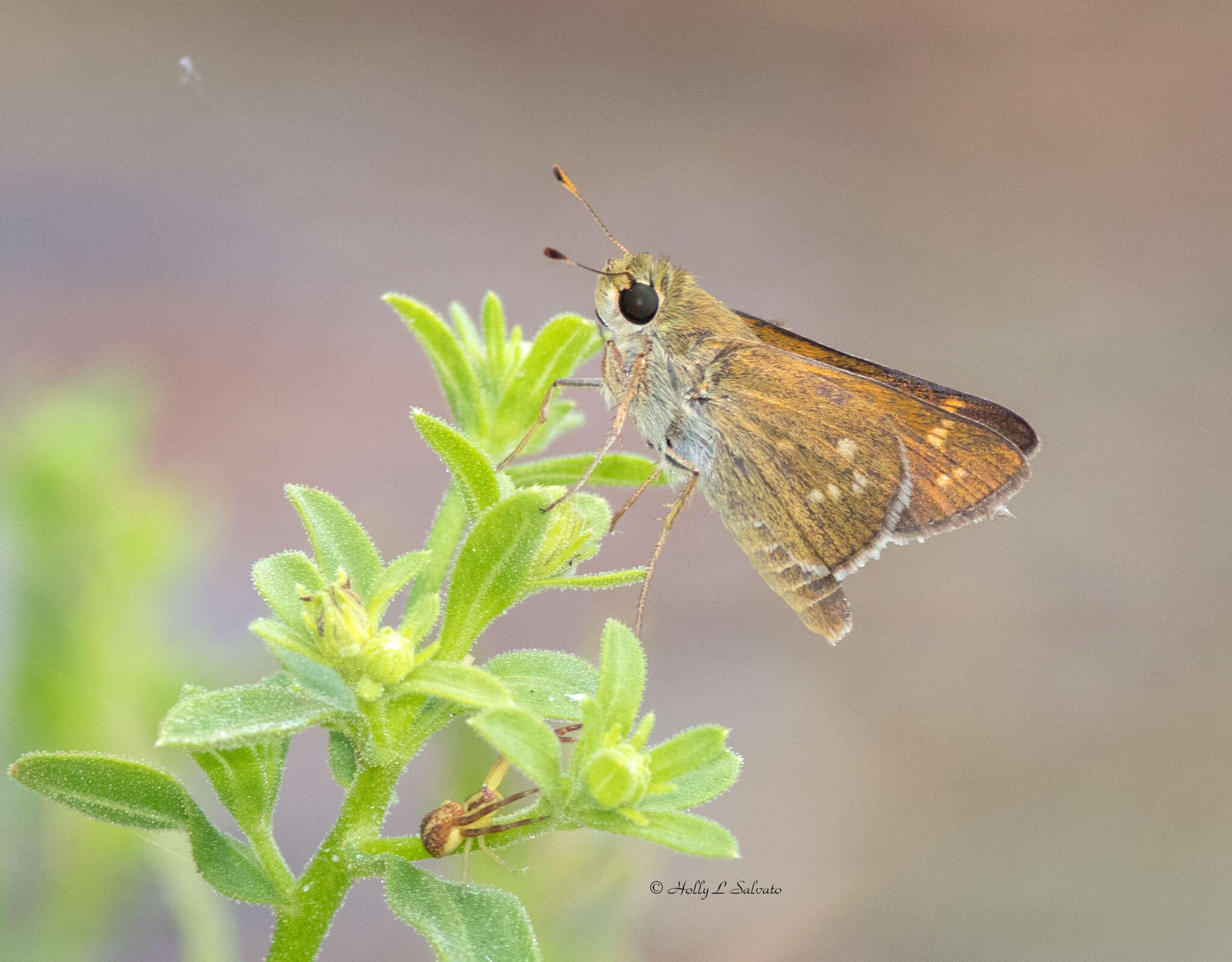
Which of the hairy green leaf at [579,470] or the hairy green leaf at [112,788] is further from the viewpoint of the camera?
the hairy green leaf at [579,470]

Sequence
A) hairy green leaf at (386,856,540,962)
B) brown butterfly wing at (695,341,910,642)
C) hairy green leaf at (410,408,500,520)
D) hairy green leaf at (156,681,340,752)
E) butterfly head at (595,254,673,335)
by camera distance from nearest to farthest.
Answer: hairy green leaf at (156,681,340,752)
hairy green leaf at (386,856,540,962)
hairy green leaf at (410,408,500,520)
brown butterfly wing at (695,341,910,642)
butterfly head at (595,254,673,335)

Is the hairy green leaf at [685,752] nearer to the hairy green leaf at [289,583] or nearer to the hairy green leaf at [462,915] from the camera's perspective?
the hairy green leaf at [462,915]

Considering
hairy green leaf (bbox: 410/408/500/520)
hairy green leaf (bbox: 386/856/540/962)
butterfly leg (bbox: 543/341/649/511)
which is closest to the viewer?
hairy green leaf (bbox: 386/856/540/962)

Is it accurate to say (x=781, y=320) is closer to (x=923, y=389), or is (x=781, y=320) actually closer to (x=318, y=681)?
(x=923, y=389)

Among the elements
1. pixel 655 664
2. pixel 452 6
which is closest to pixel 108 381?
pixel 655 664

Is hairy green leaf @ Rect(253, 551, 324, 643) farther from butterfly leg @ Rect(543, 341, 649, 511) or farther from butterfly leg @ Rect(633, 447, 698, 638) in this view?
butterfly leg @ Rect(633, 447, 698, 638)

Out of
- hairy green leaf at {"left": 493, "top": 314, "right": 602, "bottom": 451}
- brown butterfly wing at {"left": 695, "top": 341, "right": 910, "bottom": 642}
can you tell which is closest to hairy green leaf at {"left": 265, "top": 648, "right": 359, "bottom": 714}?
hairy green leaf at {"left": 493, "top": 314, "right": 602, "bottom": 451}

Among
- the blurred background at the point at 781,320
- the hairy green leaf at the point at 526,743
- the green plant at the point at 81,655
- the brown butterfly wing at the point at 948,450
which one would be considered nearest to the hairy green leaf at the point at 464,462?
the hairy green leaf at the point at 526,743
